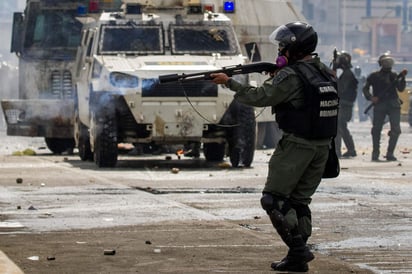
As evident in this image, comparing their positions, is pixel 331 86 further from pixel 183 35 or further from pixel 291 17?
pixel 291 17

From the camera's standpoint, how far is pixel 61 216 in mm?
11992

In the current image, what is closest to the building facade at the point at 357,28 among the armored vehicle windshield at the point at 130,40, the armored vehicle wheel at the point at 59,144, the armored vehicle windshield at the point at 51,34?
the armored vehicle windshield at the point at 51,34

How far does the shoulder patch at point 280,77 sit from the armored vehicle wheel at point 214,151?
1211 centimetres

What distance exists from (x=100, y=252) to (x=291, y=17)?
17.6 metres

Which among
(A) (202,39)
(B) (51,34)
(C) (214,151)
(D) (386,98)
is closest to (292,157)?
(A) (202,39)

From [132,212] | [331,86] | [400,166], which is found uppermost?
[331,86]

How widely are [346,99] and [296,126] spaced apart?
15279 millimetres

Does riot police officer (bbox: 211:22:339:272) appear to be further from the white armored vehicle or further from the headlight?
the headlight

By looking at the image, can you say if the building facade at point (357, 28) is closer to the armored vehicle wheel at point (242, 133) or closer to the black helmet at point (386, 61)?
the black helmet at point (386, 61)

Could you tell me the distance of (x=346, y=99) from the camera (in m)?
23.9

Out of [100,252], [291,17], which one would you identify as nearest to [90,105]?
[291,17]

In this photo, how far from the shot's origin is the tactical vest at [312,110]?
8.72 meters

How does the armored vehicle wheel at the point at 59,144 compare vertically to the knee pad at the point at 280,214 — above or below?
below

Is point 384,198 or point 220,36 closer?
point 384,198
